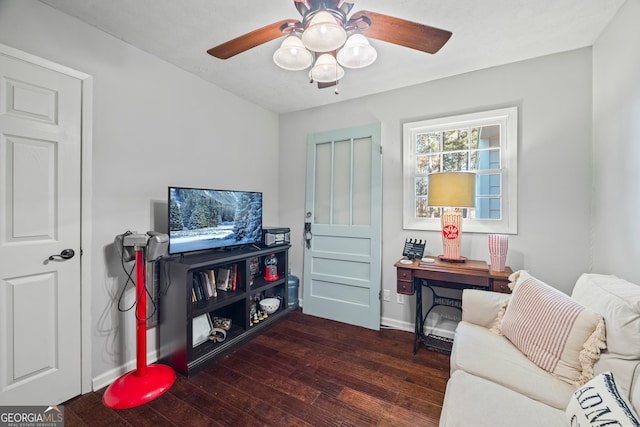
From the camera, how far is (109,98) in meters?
1.88

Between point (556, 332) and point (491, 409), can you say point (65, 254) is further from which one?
point (556, 332)

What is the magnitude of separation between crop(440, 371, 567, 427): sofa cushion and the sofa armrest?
654 millimetres

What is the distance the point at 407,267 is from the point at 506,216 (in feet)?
3.27

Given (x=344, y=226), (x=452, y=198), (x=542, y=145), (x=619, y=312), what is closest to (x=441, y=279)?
(x=452, y=198)

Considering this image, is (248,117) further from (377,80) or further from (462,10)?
(462,10)

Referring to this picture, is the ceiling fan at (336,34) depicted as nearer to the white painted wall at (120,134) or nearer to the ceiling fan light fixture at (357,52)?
the ceiling fan light fixture at (357,52)

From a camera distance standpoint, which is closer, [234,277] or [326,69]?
[326,69]

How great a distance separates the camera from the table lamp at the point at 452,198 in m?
2.12

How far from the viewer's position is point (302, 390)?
70.7 inches

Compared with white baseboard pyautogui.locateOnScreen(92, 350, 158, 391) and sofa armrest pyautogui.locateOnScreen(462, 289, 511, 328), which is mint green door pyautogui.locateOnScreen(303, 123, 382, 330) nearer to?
sofa armrest pyautogui.locateOnScreen(462, 289, 511, 328)

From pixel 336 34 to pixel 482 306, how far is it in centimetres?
188

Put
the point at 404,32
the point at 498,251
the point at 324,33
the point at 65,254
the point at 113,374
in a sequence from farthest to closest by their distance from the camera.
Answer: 1. the point at 498,251
2. the point at 113,374
3. the point at 65,254
4. the point at 404,32
5. the point at 324,33

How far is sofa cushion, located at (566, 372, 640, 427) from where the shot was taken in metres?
0.79

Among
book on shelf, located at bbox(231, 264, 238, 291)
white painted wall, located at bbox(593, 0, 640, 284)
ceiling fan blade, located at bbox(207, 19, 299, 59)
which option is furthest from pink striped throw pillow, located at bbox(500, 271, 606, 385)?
book on shelf, located at bbox(231, 264, 238, 291)
